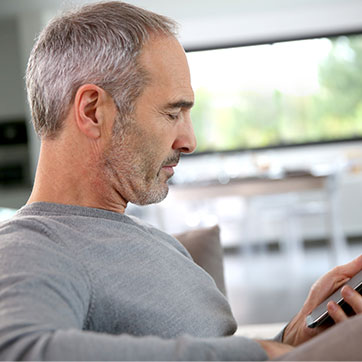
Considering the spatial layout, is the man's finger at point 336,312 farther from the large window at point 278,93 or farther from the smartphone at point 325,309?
the large window at point 278,93

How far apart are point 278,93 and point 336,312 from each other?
7.09 meters

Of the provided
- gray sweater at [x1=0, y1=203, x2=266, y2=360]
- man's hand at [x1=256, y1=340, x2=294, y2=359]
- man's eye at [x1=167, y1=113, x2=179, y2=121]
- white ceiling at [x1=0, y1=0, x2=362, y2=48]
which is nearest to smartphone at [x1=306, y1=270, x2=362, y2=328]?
gray sweater at [x1=0, y1=203, x2=266, y2=360]

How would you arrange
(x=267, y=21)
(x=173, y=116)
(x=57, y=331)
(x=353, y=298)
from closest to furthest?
(x=57, y=331) < (x=353, y=298) < (x=173, y=116) < (x=267, y=21)

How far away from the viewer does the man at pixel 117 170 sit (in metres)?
0.79

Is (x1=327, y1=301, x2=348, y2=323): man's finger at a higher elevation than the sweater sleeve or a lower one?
lower

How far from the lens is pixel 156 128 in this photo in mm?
957

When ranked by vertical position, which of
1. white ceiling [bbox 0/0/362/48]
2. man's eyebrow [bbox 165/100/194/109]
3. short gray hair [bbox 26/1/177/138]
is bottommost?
white ceiling [bbox 0/0/362/48]

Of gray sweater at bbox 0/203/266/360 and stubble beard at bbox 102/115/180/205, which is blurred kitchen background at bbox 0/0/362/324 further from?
gray sweater at bbox 0/203/266/360

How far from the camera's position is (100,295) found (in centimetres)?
75

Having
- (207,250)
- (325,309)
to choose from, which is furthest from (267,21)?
(325,309)

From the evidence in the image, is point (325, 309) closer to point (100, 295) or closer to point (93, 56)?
point (100, 295)

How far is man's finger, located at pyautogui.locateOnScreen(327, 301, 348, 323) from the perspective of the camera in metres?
0.88

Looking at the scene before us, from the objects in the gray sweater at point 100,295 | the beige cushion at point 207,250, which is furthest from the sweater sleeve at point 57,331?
the beige cushion at point 207,250

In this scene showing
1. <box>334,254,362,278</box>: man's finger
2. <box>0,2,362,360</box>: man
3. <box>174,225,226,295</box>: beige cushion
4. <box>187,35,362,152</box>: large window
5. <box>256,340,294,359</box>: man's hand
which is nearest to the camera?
<box>256,340,294,359</box>: man's hand
